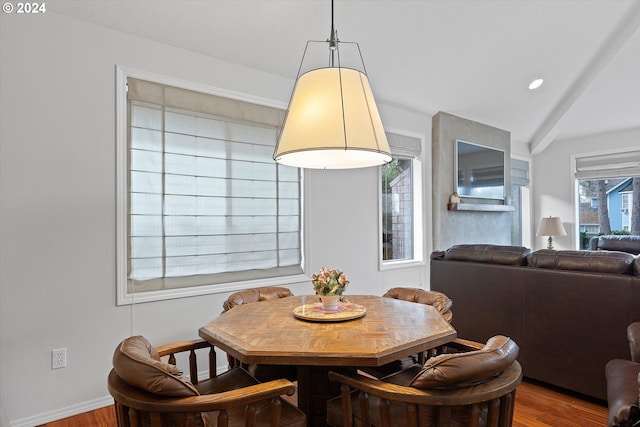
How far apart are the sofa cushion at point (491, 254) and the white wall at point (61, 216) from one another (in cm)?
233

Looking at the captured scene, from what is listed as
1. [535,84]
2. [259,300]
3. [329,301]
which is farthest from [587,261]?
[535,84]

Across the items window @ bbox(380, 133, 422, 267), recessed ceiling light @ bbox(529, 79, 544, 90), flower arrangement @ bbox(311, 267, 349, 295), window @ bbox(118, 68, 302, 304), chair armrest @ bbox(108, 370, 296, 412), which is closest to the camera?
chair armrest @ bbox(108, 370, 296, 412)

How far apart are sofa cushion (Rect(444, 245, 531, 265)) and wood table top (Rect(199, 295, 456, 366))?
115 cm

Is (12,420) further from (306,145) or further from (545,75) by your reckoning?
(545,75)

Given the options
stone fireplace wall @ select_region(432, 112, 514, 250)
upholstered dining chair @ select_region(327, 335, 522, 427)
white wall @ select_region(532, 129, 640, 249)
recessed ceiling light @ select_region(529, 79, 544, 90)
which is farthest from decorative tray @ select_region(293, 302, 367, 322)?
white wall @ select_region(532, 129, 640, 249)

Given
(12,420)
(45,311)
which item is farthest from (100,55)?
(12,420)

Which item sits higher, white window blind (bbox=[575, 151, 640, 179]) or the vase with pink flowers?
white window blind (bbox=[575, 151, 640, 179])

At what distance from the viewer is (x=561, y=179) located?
671 centimetres

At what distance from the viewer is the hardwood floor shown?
2.37m

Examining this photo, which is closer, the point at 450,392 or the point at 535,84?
the point at 450,392

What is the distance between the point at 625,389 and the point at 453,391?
0.88 metres

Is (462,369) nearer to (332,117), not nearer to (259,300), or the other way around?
(332,117)

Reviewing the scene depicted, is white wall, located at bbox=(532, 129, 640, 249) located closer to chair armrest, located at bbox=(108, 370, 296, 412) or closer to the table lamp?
the table lamp

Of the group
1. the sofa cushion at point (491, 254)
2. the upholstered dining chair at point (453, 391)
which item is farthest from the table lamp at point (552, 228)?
the upholstered dining chair at point (453, 391)
